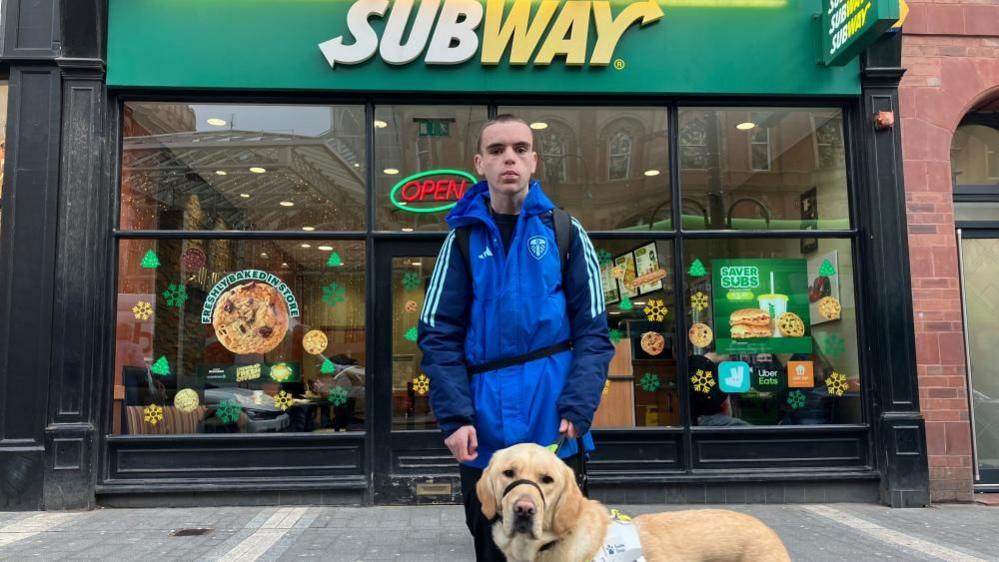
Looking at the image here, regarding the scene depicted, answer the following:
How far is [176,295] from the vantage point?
24.5 ft

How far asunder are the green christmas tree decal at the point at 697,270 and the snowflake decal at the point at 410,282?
2707 mm

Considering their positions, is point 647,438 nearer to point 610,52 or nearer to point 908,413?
point 908,413

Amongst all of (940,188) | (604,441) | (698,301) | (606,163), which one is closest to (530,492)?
(604,441)

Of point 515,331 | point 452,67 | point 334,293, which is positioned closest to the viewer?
point 515,331

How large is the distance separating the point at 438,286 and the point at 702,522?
148 cm

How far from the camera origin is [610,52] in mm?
7348

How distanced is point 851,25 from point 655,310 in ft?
10.3

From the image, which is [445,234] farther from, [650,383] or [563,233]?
[563,233]

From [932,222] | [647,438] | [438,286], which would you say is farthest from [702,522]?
[932,222]

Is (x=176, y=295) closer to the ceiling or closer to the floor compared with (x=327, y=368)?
closer to the ceiling

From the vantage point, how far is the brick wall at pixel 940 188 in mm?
7363

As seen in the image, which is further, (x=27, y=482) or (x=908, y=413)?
(x=908, y=413)

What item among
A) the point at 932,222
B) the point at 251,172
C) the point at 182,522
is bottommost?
the point at 182,522

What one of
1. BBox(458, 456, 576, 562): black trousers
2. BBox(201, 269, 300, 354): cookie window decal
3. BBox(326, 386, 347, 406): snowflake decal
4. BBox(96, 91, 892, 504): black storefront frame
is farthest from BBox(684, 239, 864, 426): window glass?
BBox(458, 456, 576, 562): black trousers
